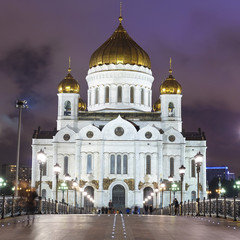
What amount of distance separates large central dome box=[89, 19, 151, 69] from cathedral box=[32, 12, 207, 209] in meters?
0.16

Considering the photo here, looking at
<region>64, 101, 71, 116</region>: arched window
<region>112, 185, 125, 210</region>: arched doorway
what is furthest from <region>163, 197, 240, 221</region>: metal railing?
<region>64, 101, 71, 116</region>: arched window

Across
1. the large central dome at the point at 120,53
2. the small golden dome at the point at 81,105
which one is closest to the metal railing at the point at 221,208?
the large central dome at the point at 120,53

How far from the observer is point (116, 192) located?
81.8 metres

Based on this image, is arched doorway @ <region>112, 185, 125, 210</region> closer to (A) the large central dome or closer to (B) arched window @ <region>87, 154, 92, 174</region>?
(B) arched window @ <region>87, 154, 92, 174</region>

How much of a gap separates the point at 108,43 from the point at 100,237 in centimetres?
7655

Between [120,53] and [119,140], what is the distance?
15.6m

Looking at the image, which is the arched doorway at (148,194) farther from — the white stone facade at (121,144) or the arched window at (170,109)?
the arched window at (170,109)

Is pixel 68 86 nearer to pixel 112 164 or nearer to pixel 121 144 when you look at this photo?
pixel 121 144

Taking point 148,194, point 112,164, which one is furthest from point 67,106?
point 148,194

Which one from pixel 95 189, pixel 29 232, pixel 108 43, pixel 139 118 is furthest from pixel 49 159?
pixel 29 232

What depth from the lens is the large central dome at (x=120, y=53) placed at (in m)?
90.3

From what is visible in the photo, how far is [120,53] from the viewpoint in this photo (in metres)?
90.2

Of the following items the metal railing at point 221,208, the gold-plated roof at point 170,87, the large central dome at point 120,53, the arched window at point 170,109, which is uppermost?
the large central dome at point 120,53

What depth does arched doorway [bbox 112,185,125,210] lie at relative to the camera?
81438mm
